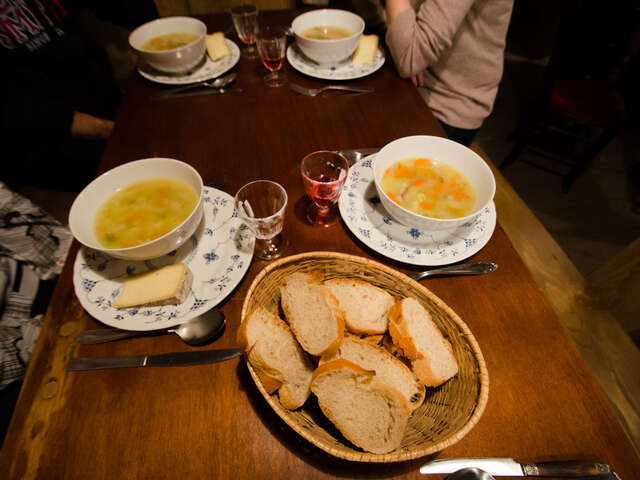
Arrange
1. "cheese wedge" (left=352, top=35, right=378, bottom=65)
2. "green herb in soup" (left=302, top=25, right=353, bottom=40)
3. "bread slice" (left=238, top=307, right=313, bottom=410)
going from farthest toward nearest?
"green herb in soup" (left=302, top=25, right=353, bottom=40)
"cheese wedge" (left=352, top=35, right=378, bottom=65)
"bread slice" (left=238, top=307, right=313, bottom=410)

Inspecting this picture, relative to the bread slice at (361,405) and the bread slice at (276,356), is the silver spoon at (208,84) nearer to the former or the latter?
the bread slice at (276,356)

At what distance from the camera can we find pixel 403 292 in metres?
0.86

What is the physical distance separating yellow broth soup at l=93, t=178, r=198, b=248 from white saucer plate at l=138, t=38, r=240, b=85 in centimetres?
83

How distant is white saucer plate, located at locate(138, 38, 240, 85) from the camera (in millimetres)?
1647

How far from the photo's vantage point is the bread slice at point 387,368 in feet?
2.48

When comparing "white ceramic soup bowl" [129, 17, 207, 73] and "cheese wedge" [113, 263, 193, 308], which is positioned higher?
"white ceramic soup bowl" [129, 17, 207, 73]

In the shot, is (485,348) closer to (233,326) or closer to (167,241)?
(233,326)

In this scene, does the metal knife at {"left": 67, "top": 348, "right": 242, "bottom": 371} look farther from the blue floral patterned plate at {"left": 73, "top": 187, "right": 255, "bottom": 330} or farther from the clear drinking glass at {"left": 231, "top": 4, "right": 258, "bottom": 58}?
the clear drinking glass at {"left": 231, "top": 4, "right": 258, "bottom": 58}

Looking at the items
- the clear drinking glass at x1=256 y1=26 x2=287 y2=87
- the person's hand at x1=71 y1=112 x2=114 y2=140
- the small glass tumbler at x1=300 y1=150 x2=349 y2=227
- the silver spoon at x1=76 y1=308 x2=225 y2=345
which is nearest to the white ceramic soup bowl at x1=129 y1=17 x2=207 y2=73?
the clear drinking glass at x1=256 y1=26 x2=287 y2=87

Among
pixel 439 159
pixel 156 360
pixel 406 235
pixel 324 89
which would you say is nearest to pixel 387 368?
pixel 406 235

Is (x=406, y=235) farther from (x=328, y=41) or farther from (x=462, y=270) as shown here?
(x=328, y=41)

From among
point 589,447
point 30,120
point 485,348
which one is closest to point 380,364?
point 485,348

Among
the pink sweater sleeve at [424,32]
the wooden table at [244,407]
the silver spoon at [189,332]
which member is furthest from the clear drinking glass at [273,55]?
the silver spoon at [189,332]

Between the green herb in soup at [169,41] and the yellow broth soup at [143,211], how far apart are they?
1112mm
